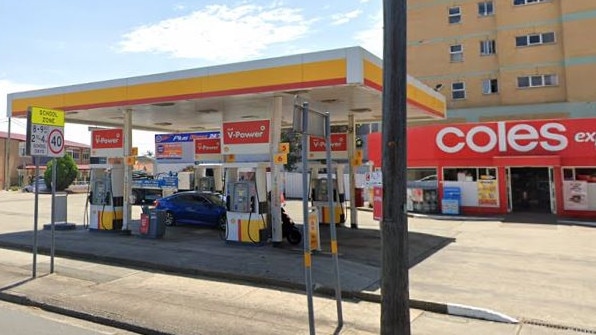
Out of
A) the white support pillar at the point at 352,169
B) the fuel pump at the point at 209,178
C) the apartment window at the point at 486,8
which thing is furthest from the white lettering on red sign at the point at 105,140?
the apartment window at the point at 486,8

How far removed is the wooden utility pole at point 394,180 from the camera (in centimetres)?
548

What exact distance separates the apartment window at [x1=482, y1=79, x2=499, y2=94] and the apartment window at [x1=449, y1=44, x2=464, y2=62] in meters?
2.51

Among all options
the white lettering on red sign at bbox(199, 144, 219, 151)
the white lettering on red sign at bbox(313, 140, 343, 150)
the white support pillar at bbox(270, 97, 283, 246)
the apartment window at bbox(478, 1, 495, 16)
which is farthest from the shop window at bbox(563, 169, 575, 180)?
the apartment window at bbox(478, 1, 495, 16)

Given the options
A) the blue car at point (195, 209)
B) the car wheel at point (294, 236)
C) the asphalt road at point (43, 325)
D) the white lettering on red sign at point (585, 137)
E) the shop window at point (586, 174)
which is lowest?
the asphalt road at point (43, 325)

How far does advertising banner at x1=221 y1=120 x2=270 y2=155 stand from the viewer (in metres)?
13.2

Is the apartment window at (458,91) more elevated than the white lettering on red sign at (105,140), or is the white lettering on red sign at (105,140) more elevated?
the apartment window at (458,91)

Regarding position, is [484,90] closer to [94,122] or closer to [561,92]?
[561,92]

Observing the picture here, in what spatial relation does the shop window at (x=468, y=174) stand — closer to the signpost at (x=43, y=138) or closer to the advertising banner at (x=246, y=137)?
the advertising banner at (x=246, y=137)

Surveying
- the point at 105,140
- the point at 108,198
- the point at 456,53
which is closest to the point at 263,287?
the point at 108,198

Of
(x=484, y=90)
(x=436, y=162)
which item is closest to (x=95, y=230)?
(x=436, y=162)

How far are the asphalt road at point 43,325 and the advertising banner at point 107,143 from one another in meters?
9.70

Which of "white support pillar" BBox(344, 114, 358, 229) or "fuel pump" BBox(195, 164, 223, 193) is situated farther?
"fuel pump" BBox(195, 164, 223, 193)

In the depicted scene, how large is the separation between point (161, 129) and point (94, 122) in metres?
4.03

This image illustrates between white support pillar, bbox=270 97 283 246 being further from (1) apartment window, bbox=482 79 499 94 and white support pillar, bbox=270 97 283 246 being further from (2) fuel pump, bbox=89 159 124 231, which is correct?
(1) apartment window, bbox=482 79 499 94
